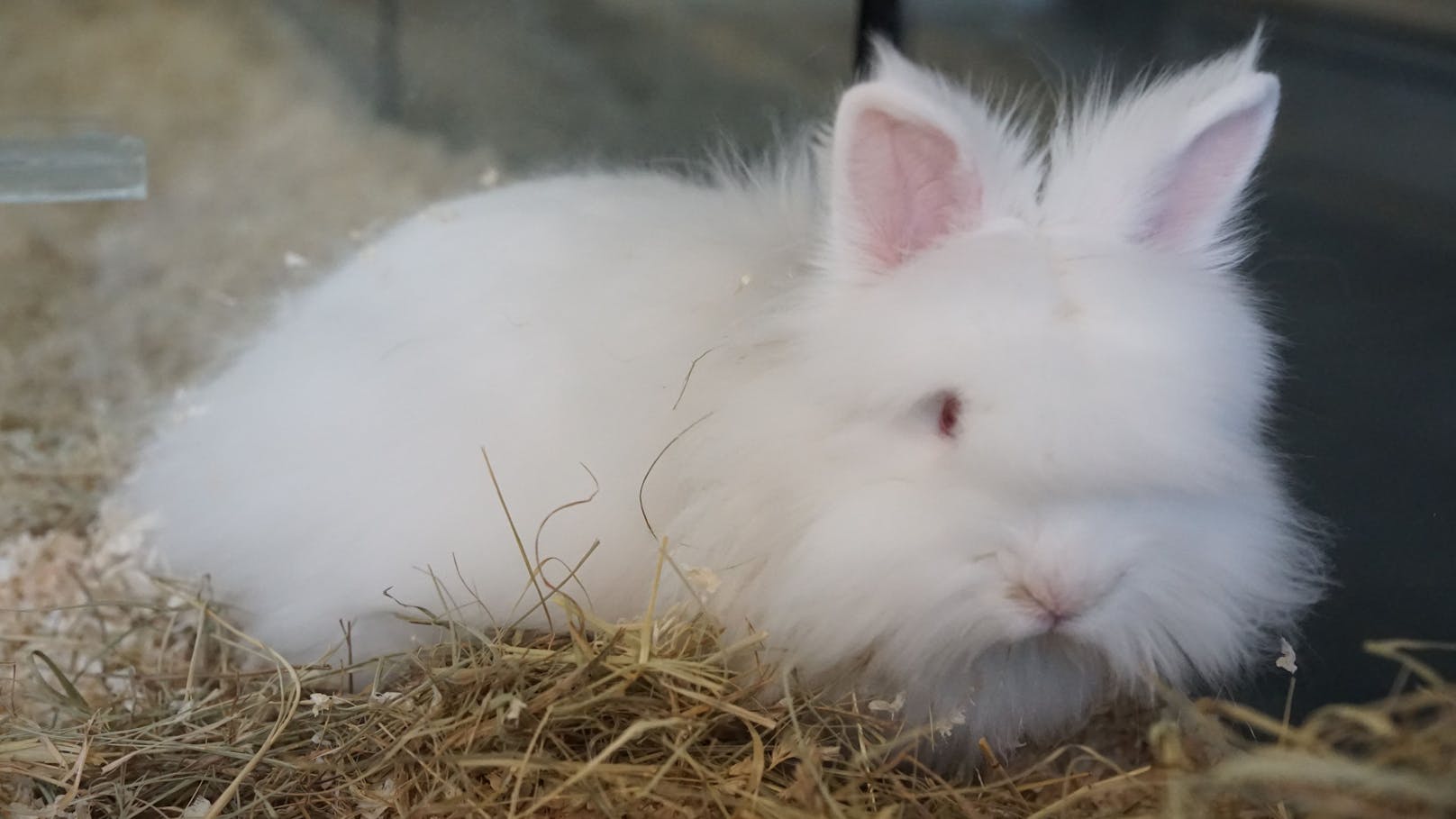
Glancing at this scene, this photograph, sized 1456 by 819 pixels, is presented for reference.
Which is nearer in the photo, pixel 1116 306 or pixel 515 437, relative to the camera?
pixel 1116 306

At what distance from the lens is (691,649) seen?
5.35 feet

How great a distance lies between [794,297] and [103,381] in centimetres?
220

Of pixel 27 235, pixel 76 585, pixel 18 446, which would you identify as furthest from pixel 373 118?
pixel 76 585

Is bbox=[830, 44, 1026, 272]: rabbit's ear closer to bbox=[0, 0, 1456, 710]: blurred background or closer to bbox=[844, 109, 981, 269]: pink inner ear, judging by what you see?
bbox=[844, 109, 981, 269]: pink inner ear

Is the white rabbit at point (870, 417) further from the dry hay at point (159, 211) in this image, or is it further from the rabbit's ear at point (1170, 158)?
the dry hay at point (159, 211)

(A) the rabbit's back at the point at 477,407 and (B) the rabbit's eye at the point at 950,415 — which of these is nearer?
(B) the rabbit's eye at the point at 950,415

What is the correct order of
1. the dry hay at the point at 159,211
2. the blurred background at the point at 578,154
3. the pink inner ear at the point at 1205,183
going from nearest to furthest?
1. the pink inner ear at the point at 1205,183
2. the blurred background at the point at 578,154
3. the dry hay at the point at 159,211

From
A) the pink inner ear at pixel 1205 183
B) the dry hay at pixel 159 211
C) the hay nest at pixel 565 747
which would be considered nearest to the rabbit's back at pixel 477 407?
the hay nest at pixel 565 747

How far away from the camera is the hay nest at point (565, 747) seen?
4.62 ft

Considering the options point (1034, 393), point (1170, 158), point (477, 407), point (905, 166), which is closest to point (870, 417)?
point (1034, 393)

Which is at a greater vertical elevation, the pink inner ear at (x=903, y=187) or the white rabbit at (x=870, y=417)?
the pink inner ear at (x=903, y=187)

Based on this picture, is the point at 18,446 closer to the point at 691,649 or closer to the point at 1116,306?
the point at 691,649

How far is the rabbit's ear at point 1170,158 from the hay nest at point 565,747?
1.96ft

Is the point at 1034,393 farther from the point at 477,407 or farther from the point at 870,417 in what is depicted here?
the point at 477,407
